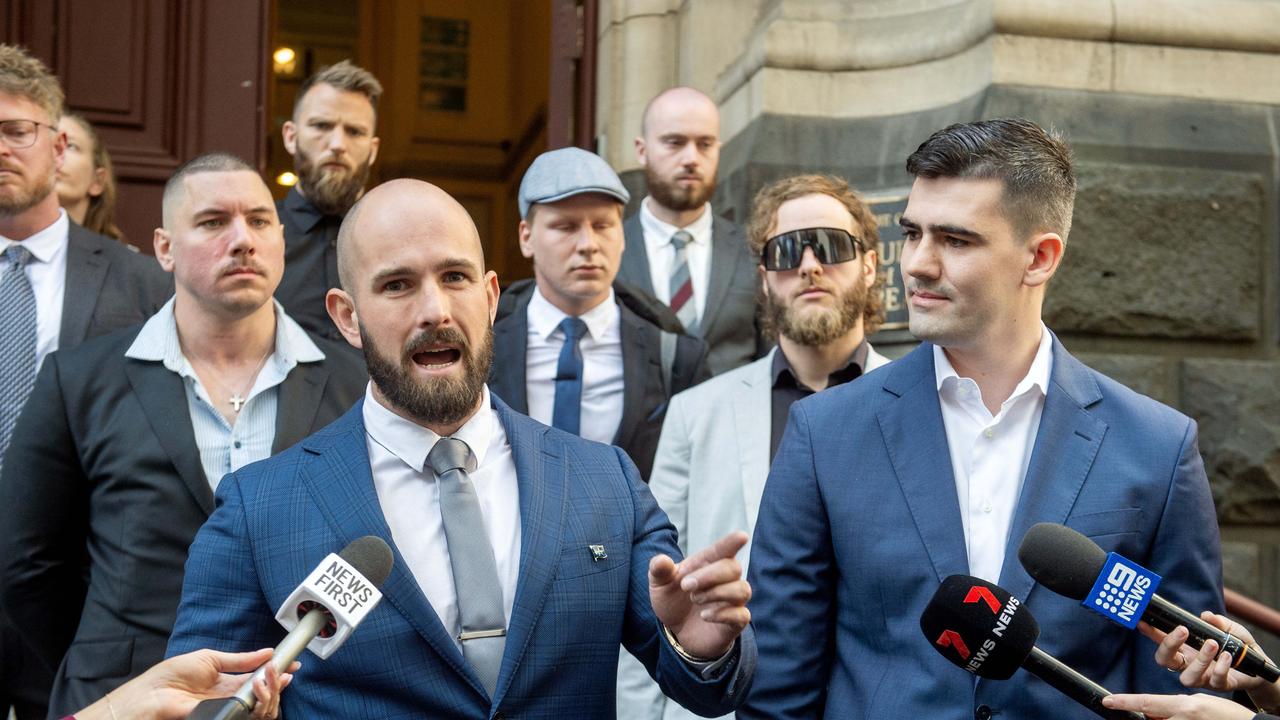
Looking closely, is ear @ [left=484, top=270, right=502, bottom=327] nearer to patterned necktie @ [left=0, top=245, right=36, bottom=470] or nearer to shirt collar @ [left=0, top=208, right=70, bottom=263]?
patterned necktie @ [left=0, top=245, right=36, bottom=470]

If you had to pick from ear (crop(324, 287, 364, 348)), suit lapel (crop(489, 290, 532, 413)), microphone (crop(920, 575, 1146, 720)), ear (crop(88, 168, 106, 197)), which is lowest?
microphone (crop(920, 575, 1146, 720))

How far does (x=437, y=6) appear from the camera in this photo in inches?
609

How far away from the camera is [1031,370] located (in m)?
3.48

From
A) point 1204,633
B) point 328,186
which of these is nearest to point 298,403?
point 328,186

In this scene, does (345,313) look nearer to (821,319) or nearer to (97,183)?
(821,319)

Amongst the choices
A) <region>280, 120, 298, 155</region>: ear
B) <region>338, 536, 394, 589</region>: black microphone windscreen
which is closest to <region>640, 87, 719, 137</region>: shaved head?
<region>280, 120, 298, 155</region>: ear

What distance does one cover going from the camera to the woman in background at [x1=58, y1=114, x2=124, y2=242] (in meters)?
6.24

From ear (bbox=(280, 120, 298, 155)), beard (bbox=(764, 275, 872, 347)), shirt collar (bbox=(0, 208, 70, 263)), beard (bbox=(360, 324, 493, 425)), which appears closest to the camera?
beard (bbox=(360, 324, 493, 425))

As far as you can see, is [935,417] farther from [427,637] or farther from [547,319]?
[547,319]

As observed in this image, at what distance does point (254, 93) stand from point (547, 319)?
3.27 m

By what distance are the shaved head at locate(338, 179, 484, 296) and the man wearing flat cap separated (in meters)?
1.71

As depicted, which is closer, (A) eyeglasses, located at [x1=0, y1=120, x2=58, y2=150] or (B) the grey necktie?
(B) the grey necktie

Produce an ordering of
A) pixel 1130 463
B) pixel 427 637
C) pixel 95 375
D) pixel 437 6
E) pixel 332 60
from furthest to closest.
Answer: pixel 332 60 < pixel 437 6 < pixel 95 375 < pixel 1130 463 < pixel 427 637

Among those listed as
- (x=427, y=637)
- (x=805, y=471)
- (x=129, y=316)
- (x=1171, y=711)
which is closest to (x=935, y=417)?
(x=805, y=471)
